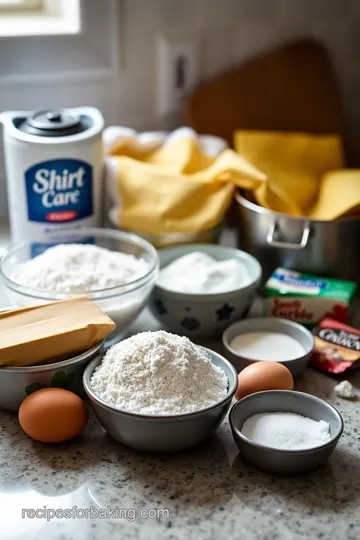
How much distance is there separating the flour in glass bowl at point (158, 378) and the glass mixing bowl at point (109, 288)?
129 mm

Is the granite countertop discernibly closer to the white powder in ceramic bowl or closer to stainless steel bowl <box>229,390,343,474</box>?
stainless steel bowl <box>229,390,343,474</box>

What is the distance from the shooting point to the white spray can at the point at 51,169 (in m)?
1.14

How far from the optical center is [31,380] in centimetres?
91

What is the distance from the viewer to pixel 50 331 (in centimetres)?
92

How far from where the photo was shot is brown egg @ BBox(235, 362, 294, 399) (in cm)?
94

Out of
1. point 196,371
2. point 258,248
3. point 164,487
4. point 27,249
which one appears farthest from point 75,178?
point 164,487

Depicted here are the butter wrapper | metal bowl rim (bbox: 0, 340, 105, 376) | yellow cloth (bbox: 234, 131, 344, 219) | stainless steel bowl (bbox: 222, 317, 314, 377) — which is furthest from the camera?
yellow cloth (bbox: 234, 131, 344, 219)

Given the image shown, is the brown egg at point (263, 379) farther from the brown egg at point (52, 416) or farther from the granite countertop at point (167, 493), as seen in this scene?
the brown egg at point (52, 416)

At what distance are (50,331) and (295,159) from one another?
64 centimetres

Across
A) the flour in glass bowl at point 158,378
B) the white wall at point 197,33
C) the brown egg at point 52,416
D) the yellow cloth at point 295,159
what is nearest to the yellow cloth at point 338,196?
the yellow cloth at point 295,159

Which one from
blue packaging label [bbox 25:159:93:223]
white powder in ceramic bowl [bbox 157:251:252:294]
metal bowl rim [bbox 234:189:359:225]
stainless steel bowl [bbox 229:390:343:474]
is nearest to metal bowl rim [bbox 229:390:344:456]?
stainless steel bowl [bbox 229:390:343:474]

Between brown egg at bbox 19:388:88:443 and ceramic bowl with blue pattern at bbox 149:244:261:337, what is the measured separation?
25 centimetres

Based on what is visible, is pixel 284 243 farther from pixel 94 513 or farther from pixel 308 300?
pixel 94 513

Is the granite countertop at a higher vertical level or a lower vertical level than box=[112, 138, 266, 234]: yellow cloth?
lower
